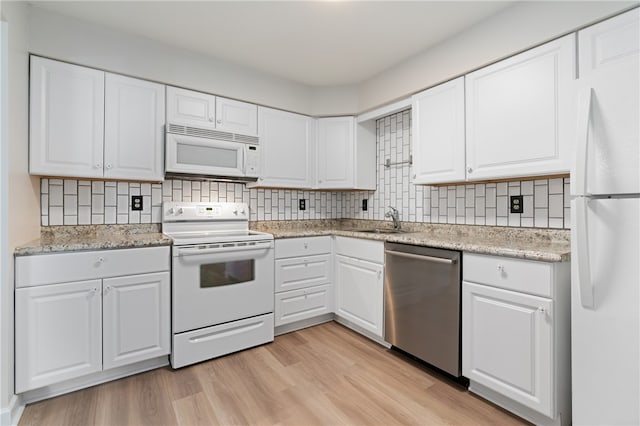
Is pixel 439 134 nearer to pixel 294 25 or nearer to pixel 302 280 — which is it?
pixel 294 25

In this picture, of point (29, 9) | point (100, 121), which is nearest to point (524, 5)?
point (100, 121)

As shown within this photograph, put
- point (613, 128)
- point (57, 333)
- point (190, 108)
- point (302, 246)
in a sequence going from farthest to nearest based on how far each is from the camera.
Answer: point (302, 246) → point (190, 108) → point (57, 333) → point (613, 128)

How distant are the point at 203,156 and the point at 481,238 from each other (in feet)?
7.32

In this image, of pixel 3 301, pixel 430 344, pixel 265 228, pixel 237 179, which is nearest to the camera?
pixel 3 301

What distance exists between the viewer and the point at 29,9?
192cm

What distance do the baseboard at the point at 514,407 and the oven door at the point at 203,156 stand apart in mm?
2273

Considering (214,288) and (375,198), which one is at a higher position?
(375,198)

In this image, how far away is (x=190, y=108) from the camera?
2.48 m

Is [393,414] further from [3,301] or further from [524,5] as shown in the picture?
[524,5]

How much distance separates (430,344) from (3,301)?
92.4 inches

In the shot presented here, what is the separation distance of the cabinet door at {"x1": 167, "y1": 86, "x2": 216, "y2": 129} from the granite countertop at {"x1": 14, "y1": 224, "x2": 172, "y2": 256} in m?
0.91

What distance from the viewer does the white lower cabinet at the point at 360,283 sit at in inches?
94.0

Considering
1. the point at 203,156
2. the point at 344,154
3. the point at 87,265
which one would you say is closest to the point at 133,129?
the point at 203,156

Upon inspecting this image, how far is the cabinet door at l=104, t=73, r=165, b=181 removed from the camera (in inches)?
85.7
